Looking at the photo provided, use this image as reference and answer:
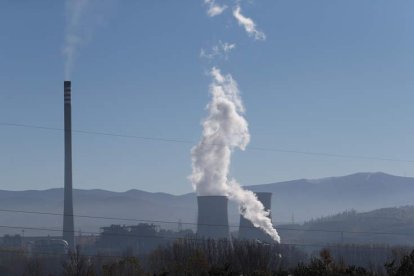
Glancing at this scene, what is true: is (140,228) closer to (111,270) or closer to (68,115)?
(68,115)

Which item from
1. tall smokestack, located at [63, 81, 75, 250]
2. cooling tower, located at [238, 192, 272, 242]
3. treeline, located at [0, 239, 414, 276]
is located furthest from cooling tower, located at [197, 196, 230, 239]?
tall smokestack, located at [63, 81, 75, 250]

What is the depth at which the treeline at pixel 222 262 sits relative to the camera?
20.0 meters

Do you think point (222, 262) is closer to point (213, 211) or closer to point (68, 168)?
point (213, 211)

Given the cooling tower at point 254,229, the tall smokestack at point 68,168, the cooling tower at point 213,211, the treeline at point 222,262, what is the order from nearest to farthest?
the treeline at point 222,262, the cooling tower at point 213,211, the tall smokestack at point 68,168, the cooling tower at point 254,229

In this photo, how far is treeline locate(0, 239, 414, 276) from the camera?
19984 mm

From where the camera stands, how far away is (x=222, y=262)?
42.9m

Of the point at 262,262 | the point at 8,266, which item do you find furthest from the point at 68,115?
the point at 262,262

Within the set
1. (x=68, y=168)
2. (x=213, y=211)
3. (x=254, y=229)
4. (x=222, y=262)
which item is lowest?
(x=222, y=262)

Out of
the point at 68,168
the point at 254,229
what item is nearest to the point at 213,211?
the point at 254,229

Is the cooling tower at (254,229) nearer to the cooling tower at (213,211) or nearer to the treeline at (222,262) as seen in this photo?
the treeline at (222,262)

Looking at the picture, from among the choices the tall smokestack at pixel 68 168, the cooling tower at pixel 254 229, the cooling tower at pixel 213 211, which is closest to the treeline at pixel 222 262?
the tall smokestack at pixel 68 168

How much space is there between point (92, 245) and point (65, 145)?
39.9 metres

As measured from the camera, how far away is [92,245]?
120250 millimetres

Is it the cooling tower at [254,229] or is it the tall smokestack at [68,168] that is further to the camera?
the cooling tower at [254,229]
